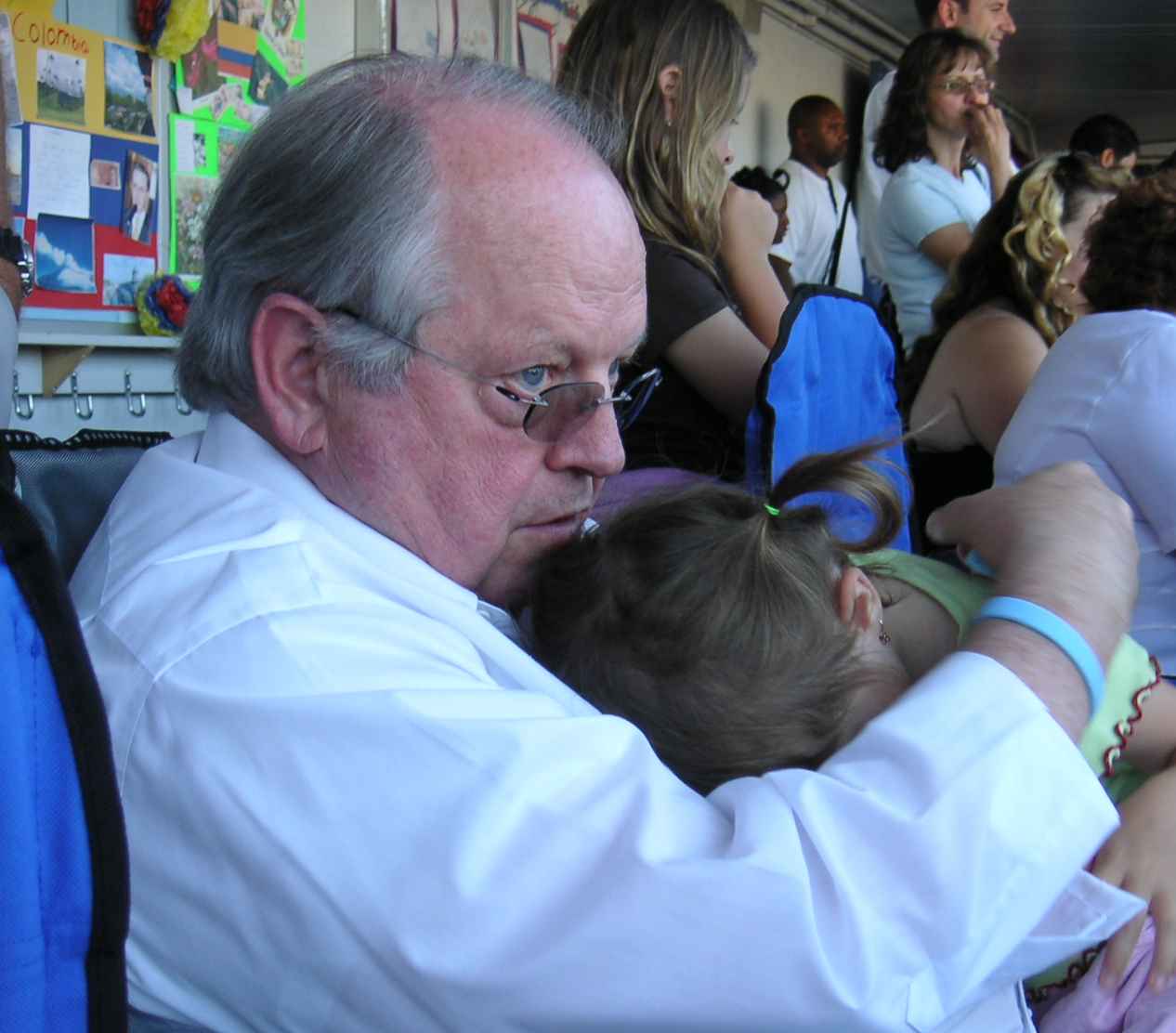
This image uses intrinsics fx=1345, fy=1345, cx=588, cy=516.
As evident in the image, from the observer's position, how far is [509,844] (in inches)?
34.0

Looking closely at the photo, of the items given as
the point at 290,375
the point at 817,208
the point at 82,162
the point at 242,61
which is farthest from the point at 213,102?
the point at 817,208

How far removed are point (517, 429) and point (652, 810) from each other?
436 millimetres

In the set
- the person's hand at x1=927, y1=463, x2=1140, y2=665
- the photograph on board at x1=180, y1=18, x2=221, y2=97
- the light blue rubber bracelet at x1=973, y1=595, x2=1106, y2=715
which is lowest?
the light blue rubber bracelet at x1=973, y1=595, x2=1106, y2=715

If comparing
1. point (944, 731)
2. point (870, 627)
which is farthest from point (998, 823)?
point (870, 627)

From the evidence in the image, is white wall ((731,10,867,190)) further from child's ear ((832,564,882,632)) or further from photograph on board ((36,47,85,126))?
child's ear ((832,564,882,632))

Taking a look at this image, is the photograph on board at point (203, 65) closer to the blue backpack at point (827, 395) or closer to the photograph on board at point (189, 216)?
the photograph on board at point (189, 216)

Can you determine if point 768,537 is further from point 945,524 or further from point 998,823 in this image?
point 998,823

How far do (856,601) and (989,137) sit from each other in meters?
3.15

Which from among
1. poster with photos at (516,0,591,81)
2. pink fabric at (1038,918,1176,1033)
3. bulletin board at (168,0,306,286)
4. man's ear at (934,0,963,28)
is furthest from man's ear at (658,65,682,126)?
poster with photos at (516,0,591,81)

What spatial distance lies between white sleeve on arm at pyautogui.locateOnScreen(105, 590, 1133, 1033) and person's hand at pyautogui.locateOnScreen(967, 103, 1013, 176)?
126 inches

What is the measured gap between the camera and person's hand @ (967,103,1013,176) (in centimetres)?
383

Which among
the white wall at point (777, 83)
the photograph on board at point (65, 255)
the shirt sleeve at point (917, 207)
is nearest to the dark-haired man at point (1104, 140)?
the white wall at point (777, 83)

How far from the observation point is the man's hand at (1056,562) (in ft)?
3.46

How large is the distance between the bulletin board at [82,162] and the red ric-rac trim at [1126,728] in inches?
102
